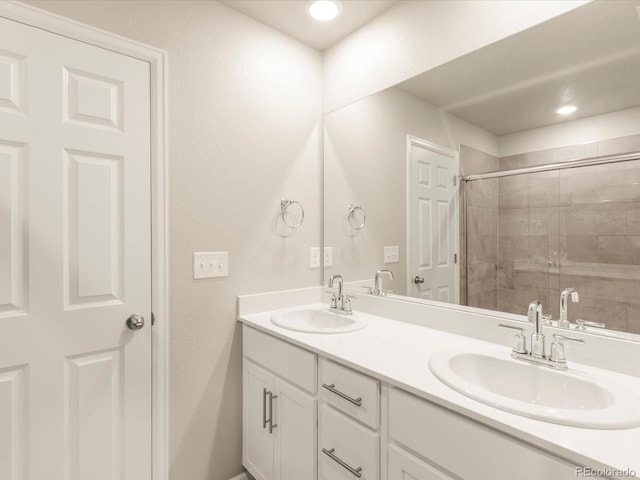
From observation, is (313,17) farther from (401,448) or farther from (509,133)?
(401,448)

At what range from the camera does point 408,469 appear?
0.98 m

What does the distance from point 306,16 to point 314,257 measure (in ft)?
4.21

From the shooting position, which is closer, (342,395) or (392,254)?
A: (342,395)

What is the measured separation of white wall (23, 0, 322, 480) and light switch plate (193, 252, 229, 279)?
30 millimetres

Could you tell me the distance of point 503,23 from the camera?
1338 mm

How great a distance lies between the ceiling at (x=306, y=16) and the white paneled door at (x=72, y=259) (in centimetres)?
66

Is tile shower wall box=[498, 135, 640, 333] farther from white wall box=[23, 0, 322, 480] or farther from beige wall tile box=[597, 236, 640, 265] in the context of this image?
white wall box=[23, 0, 322, 480]

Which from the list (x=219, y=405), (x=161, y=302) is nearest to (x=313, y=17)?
(x=161, y=302)

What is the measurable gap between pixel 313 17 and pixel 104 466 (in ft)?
7.33

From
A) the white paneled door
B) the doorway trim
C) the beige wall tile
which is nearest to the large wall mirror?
the beige wall tile

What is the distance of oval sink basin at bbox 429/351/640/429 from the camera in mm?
777

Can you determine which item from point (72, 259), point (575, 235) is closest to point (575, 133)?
point (575, 235)

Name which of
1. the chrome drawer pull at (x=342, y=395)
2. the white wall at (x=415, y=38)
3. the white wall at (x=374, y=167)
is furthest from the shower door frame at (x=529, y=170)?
the chrome drawer pull at (x=342, y=395)

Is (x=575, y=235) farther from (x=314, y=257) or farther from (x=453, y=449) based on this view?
(x=314, y=257)
